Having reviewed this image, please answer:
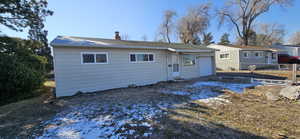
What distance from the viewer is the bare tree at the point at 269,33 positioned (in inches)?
1388

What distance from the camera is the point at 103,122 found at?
3240 mm

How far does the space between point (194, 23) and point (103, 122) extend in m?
26.1

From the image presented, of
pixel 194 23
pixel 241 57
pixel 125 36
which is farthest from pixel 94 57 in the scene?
pixel 125 36

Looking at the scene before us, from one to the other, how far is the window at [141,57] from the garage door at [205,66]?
16.1 ft

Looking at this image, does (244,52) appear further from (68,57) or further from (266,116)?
(68,57)

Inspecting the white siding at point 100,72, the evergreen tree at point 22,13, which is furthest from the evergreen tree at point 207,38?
the evergreen tree at point 22,13

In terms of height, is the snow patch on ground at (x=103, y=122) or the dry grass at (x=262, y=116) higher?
the dry grass at (x=262, y=116)

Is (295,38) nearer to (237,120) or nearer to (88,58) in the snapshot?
(237,120)

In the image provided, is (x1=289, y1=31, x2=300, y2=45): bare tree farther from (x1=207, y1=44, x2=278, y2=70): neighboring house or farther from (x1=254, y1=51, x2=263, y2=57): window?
(x1=254, y1=51, x2=263, y2=57): window

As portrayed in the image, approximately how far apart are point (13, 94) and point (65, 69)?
10.1ft

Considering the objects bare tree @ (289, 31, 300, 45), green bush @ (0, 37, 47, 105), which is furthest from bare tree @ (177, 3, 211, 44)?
bare tree @ (289, 31, 300, 45)

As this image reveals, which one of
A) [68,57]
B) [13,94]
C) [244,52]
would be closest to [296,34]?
[244,52]

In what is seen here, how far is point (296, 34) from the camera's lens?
4069cm

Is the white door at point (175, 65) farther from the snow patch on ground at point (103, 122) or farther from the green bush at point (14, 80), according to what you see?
the green bush at point (14, 80)
